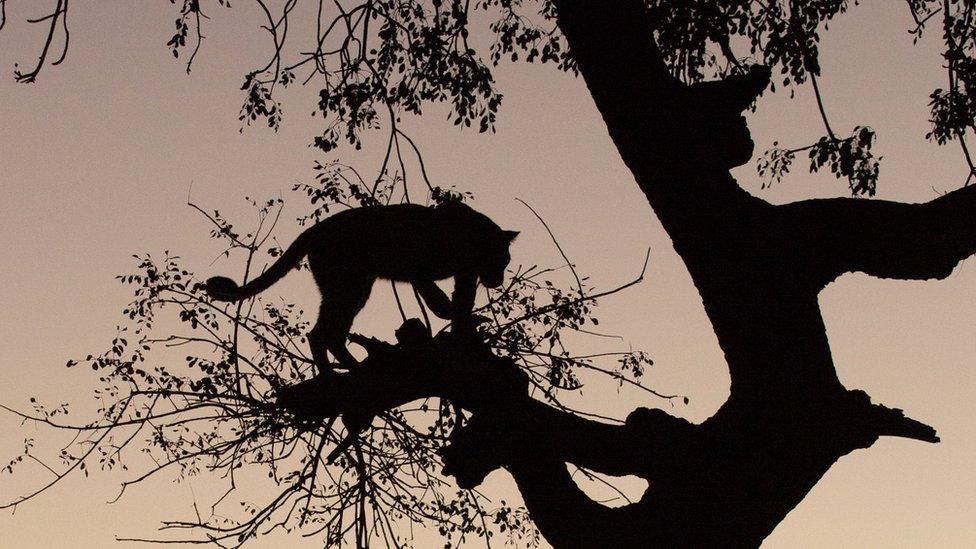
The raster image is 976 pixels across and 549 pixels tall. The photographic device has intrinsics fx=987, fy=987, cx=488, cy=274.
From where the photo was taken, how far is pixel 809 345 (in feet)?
14.9

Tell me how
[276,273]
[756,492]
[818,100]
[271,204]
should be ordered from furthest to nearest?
[271,204], [276,273], [818,100], [756,492]

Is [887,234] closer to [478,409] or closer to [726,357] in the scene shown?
[726,357]

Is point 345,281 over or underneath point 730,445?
over

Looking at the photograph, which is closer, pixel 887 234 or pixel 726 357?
pixel 887 234

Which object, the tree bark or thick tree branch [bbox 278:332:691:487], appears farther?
thick tree branch [bbox 278:332:691:487]

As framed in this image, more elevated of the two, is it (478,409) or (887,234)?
(887,234)

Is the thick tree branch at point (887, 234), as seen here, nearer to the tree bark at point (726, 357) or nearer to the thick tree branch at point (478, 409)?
the tree bark at point (726, 357)

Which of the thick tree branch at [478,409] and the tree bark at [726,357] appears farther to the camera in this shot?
the thick tree branch at [478,409]

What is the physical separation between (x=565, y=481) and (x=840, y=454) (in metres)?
1.27

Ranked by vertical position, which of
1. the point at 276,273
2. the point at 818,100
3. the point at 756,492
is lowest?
the point at 756,492

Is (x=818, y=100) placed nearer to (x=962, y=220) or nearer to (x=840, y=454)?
(x=962, y=220)

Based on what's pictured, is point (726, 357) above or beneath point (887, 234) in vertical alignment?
beneath

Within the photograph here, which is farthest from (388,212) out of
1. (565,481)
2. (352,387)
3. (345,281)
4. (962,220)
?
(962,220)

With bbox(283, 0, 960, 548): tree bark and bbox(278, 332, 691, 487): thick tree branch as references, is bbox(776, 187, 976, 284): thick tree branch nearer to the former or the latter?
bbox(283, 0, 960, 548): tree bark
